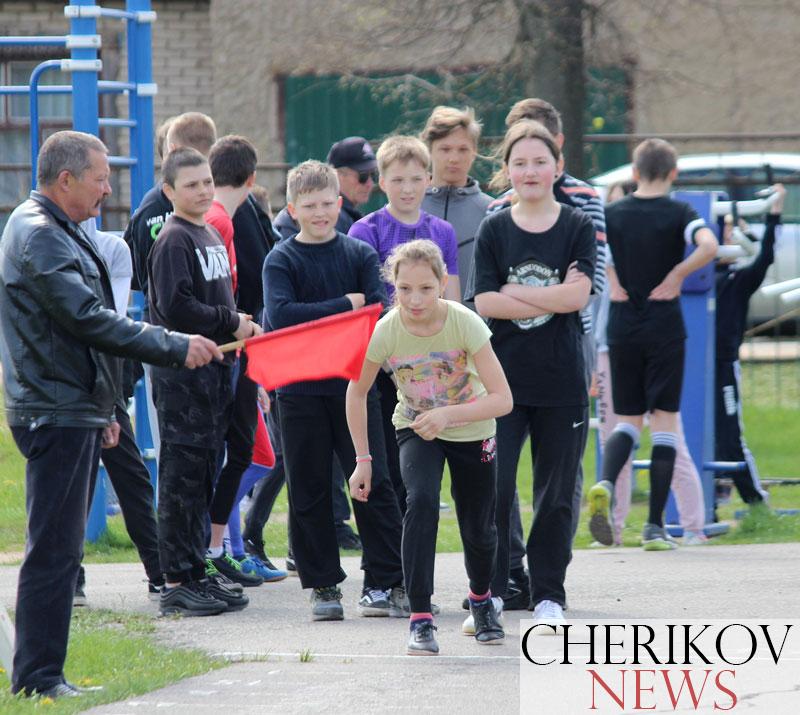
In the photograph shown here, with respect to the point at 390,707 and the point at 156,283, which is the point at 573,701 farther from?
the point at 156,283

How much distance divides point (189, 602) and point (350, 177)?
227cm

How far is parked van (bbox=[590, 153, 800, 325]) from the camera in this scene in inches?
564

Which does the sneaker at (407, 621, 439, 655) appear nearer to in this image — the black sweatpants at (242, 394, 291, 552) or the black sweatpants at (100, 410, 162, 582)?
the black sweatpants at (100, 410, 162, 582)

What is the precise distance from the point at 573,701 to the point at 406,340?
152cm

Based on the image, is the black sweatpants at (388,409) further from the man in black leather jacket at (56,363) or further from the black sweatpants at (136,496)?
the man in black leather jacket at (56,363)

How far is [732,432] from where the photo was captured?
9711 millimetres

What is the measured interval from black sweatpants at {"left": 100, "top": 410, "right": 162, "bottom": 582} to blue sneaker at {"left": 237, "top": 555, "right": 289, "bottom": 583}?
0.60 meters

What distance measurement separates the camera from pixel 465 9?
1521 cm

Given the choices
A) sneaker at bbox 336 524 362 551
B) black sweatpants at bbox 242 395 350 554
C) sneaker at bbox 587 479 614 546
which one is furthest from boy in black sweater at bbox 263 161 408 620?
sneaker at bbox 336 524 362 551

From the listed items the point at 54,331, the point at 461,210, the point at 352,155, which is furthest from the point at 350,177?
the point at 54,331

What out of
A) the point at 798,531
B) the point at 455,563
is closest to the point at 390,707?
the point at 455,563

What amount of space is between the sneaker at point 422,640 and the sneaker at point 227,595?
1.27 metres

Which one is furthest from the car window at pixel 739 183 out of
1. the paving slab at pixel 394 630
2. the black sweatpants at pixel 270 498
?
the paving slab at pixel 394 630

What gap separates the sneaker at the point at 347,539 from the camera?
29.4ft
